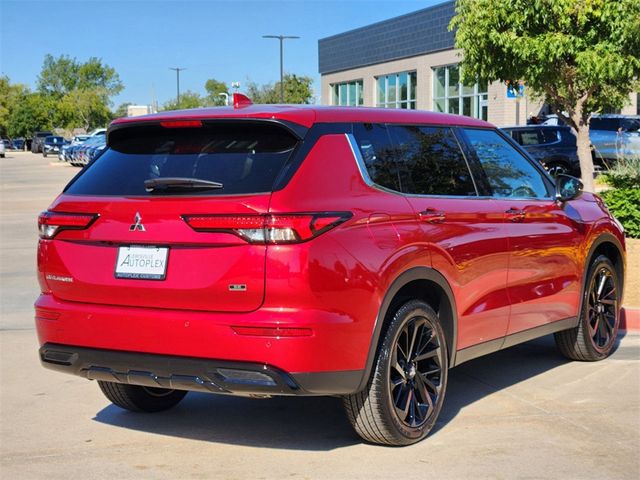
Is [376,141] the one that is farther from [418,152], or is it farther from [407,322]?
[407,322]

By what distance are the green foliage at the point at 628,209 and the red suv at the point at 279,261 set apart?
325 inches

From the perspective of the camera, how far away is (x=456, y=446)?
17.7 feet

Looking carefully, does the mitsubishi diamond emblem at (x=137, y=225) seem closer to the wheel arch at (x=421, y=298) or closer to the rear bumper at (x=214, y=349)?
the rear bumper at (x=214, y=349)

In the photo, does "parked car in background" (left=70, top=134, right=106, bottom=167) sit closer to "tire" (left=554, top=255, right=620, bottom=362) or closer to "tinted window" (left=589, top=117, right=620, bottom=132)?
"tinted window" (left=589, top=117, right=620, bottom=132)

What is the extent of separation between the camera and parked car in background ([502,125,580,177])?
25.9 m

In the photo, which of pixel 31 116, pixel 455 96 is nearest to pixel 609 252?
pixel 455 96

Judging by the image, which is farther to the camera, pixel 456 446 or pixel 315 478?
pixel 456 446

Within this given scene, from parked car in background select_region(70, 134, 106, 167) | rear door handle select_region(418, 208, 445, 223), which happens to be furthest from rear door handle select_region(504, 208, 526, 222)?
parked car in background select_region(70, 134, 106, 167)

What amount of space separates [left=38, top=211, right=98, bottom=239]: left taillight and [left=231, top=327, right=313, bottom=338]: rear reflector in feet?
3.50

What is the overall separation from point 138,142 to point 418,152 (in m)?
1.61

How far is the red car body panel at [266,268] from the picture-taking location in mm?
4621

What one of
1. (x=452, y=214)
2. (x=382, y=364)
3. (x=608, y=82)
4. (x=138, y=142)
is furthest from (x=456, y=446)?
(x=608, y=82)

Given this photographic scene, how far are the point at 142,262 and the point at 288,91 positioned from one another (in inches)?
2796

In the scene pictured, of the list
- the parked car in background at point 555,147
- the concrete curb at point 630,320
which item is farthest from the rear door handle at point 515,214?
the parked car in background at point 555,147
